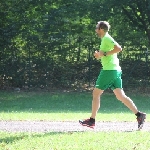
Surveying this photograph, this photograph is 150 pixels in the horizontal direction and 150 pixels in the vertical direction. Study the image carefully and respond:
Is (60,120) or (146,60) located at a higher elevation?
(146,60)

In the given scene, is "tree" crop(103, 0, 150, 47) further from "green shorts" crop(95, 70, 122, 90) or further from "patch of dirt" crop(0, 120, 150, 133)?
"green shorts" crop(95, 70, 122, 90)

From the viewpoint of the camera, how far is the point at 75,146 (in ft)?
22.5

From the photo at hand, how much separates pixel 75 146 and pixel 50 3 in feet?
48.1

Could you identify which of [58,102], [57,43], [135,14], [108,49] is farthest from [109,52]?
[135,14]

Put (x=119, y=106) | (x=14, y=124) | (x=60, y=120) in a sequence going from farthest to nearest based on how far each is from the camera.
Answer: (x=119, y=106)
(x=60, y=120)
(x=14, y=124)

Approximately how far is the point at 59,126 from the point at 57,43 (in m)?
11.3

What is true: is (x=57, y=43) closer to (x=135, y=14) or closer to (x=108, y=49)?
(x=135, y=14)

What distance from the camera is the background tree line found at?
67.1ft

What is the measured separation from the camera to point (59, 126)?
9.49 meters

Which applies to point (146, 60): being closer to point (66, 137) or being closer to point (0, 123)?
point (0, 123)

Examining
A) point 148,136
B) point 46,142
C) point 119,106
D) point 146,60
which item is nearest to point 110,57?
point 148,136

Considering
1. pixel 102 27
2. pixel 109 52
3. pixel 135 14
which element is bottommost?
pixel 109 52

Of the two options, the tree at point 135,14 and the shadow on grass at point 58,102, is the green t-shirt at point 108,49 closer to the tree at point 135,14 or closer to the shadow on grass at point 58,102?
the shadow on grass at point 58,102

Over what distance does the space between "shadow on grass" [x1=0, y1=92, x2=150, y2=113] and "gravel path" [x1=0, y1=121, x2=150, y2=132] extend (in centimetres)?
484
